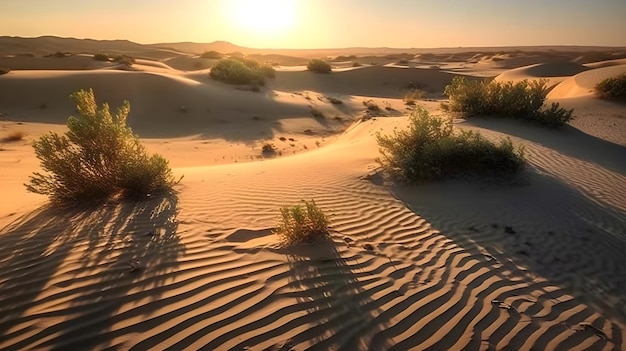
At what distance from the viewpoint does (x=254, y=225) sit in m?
5.20

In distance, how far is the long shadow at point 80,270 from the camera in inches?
122

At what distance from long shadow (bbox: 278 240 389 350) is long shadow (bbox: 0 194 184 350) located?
1.31 m

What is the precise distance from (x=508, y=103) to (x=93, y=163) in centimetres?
1139

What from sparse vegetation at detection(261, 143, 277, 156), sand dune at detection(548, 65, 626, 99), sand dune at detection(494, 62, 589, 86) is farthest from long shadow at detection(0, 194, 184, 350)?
sand dune at detection(494, 62, 589, 86)

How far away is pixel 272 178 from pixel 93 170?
2853 millimetres

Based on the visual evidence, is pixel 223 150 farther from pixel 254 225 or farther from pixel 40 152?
pixel 254 225

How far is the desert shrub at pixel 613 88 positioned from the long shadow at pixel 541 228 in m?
11.9

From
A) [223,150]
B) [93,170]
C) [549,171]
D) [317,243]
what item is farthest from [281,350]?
[223,150]

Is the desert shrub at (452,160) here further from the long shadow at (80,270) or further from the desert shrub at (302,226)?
the long shadow at (80,270)

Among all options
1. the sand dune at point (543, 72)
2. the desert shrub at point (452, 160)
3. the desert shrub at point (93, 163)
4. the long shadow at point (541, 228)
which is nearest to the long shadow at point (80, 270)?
the desert shrub at point (93, 163)

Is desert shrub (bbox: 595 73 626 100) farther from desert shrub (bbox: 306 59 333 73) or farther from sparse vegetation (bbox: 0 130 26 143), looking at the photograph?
sparse vegetation (bbox: 0 130 26 143)

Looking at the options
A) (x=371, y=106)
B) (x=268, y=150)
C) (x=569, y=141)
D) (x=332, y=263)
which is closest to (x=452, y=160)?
(x=332, y=263)

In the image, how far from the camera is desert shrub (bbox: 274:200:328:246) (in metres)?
4.67

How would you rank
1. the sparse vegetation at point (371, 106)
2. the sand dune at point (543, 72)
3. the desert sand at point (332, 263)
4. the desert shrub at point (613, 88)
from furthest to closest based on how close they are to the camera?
the sand dune at point (543, 72) < the sparse vegetation at point (371, 106) < the desert shrub at point (613, 88) < the desert sand at point (332, 263)
